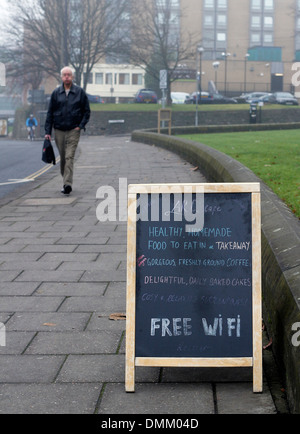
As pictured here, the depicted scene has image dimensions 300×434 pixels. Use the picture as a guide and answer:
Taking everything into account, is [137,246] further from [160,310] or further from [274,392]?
[274,392]

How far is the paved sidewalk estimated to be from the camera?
3.34m

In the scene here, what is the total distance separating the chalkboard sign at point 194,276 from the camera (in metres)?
3.54

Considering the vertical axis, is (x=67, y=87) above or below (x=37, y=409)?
above

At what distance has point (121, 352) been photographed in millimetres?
4055

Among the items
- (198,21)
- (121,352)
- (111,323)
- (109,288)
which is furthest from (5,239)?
(198,21)

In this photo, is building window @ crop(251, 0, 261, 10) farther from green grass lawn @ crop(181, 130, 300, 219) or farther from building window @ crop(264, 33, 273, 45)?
green grass lawn @ crop(181, 130, 300, 219)

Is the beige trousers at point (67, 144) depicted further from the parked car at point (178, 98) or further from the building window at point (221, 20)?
the building window at point (221, 20)

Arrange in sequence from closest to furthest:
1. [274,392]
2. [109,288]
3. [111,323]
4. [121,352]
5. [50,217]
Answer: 1. [274,392]
2. [121,352]
3. [111,323]
4. [109,288]
5. [50,217]

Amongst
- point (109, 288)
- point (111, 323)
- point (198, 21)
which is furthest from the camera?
point (198, 21)

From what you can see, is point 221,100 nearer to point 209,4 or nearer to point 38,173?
point 209,4

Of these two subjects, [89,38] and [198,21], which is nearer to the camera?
[89,38]
